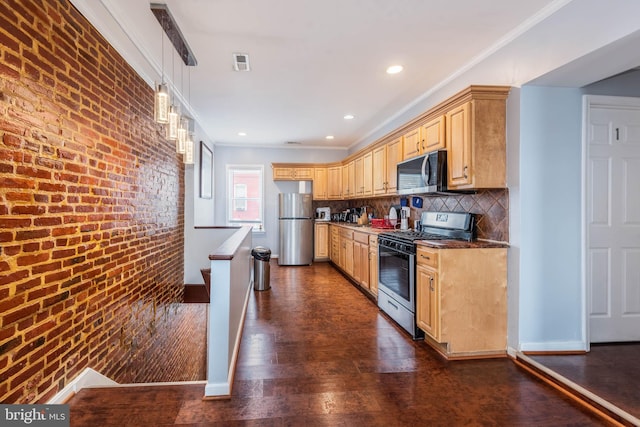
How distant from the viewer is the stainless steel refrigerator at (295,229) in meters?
6.78

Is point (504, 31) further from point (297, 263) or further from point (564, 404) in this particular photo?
point (297, 263)

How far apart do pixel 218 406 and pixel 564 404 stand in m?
2.16

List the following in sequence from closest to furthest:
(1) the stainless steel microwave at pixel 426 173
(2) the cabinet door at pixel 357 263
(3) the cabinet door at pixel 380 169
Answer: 1. (1) the stainless steel microwave at pixel 426 173
2. (3) the cabinet door at pixel 380 169
3. (2) the cabinet door at pixel 357 263

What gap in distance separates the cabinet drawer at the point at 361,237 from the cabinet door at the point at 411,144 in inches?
49.0

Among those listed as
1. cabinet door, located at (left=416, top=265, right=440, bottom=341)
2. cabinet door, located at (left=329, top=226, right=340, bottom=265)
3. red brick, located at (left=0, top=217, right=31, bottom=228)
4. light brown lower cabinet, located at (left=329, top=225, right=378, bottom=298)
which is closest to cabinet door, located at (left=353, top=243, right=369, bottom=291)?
light brown lower cabinet, located at (left=329, top=225, right=378, bottom=298)

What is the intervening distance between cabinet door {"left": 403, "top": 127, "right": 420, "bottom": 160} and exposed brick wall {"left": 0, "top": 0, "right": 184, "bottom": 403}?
111 inches

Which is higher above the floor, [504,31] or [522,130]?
[504,31]

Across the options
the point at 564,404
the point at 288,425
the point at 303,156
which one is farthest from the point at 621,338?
the point at 303,156

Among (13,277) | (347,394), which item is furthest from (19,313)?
(347,394)

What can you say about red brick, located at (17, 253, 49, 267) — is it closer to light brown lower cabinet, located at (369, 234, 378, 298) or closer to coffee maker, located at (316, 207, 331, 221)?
light brown lower cabinet, located at (369, 234, 378, 298)

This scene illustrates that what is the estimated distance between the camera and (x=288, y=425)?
1845mm

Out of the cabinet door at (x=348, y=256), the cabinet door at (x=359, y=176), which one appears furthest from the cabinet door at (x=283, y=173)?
the cabinet door at (x=348, y=256)

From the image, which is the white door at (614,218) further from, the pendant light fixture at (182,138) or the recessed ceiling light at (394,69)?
the pendant light fixture at (182,138)

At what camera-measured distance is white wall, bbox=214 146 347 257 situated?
720cm
